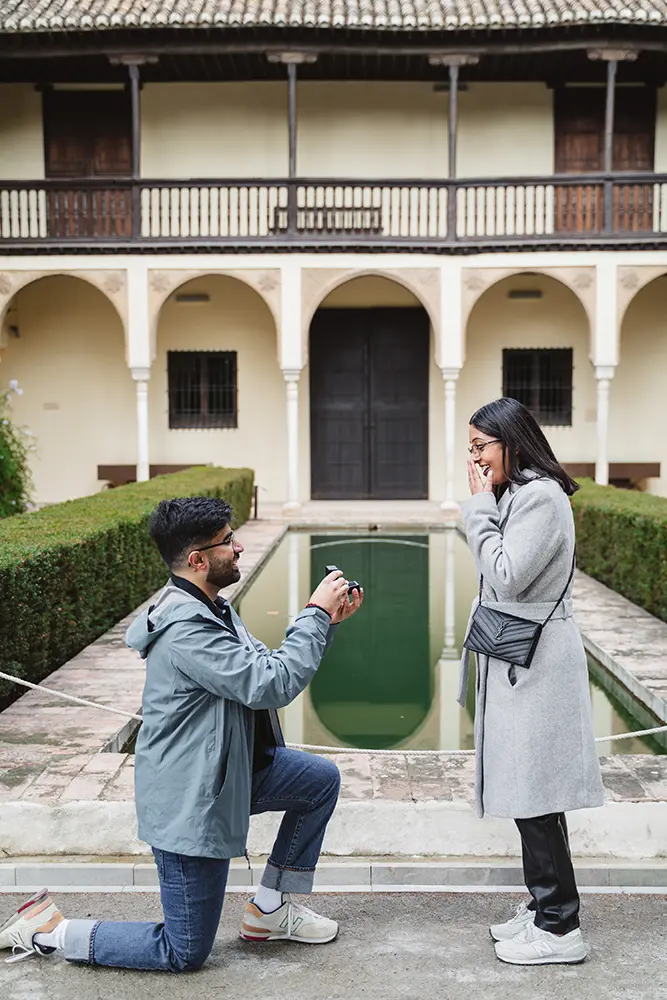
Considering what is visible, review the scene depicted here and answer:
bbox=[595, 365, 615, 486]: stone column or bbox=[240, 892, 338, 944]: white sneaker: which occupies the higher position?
bbox=[595, 365, 615, 486]: stone column

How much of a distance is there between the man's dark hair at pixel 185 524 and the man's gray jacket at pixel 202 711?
0.42ft

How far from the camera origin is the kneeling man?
2.84 meters

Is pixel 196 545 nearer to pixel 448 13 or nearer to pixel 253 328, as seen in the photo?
pixel 448 13

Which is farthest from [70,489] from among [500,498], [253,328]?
[500,498]

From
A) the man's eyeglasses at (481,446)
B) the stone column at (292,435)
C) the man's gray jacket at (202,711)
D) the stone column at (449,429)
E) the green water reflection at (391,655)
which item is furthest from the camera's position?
the stone column at (292,435)

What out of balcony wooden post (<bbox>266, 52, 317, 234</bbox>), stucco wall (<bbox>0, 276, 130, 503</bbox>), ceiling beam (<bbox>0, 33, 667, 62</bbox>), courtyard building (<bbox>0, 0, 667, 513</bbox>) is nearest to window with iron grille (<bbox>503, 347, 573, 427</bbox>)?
courtyard building (<bbox>0, 0, 667, 513</bbox>)

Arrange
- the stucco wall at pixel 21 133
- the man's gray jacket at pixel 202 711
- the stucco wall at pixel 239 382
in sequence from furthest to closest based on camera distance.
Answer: the stucco wall at pixel 239 382, the stucco wall at pixel 21 133, the man's gray jacket at pixel 202 711

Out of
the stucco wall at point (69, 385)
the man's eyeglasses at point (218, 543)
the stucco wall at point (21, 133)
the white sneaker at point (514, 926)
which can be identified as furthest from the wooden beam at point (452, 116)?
the white sneaker at point (514, 926)

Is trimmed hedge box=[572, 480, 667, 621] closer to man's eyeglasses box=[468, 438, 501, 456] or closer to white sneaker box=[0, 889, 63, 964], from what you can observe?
man's eyeglasses box=[468, 438, 501, 456]

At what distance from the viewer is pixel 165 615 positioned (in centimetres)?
290

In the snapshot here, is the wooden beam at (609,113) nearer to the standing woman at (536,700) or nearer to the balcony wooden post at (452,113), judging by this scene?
the balcony wooden post at (452,113)

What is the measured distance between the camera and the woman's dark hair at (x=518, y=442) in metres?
3.14

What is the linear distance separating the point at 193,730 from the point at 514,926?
3.74 ft

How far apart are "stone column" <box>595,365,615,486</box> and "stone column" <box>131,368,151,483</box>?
707cm
